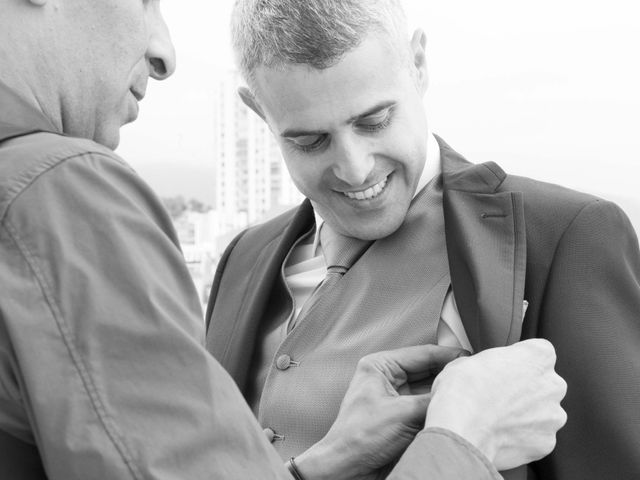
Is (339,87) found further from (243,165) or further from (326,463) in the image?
(243,165)

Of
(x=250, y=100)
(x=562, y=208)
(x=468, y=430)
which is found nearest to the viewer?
(x=468, y=430)

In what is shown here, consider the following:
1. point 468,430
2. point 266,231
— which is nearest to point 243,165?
point 266,231

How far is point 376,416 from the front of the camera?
171 cm

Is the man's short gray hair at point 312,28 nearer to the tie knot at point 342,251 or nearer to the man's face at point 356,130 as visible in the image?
the man's face at point 356,130

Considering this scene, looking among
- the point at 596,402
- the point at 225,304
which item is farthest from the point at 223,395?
the point at 225,304

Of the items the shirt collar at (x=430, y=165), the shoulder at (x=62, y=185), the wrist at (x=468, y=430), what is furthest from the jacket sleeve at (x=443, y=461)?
the shirt collar at (x=430, y=165)

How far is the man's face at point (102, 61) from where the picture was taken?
1.23 m

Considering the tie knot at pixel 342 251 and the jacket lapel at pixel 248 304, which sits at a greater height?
the tie knot at pixel 342 251

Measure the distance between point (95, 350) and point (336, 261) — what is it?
3.77 ft

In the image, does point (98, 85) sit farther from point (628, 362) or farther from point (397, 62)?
point (628, 362)

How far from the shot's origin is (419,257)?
2002 millimetres

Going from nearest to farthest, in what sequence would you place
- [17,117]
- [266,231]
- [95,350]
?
[95,350] → [17,117] → [266,231]

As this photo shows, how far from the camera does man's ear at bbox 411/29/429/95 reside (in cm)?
212

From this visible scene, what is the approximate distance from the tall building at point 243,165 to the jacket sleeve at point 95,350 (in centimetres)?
4733
